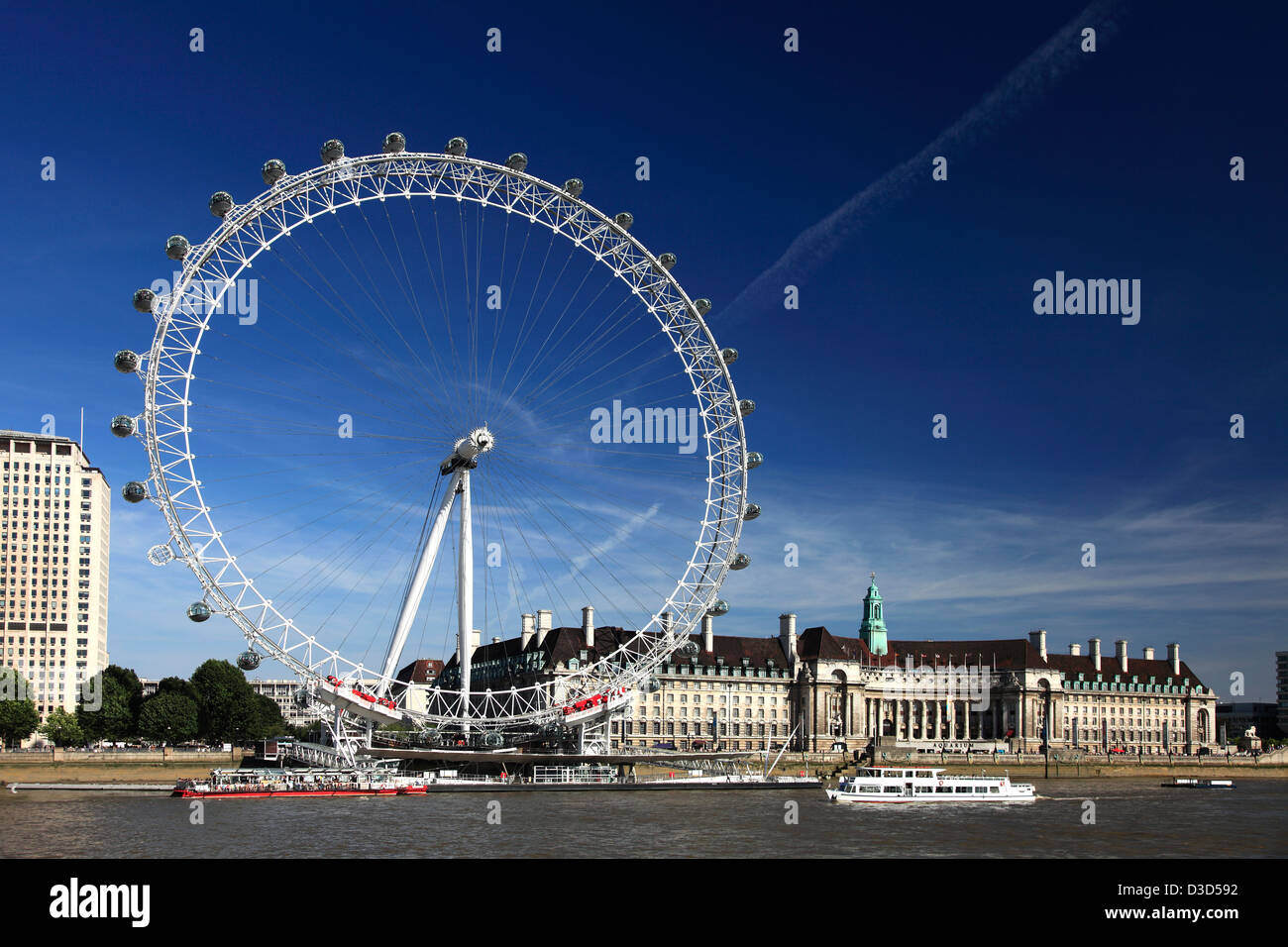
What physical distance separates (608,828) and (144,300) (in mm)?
36312

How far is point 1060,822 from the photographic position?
6725 centimetres

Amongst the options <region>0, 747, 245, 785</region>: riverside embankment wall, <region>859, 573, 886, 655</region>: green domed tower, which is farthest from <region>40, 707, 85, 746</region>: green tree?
<region>859, 573, 886, 655</region>: green domed tower

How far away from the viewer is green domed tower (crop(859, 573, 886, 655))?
182m

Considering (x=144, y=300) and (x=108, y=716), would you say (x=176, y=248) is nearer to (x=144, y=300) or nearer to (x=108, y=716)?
(x=144, y=300)

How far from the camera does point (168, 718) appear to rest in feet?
391

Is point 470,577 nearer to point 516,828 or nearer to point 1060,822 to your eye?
point 516,828

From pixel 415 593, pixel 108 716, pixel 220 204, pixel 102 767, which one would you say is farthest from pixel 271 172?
pixel 108 716

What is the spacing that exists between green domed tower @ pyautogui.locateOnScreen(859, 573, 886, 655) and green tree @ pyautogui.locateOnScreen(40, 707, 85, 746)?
10986cm

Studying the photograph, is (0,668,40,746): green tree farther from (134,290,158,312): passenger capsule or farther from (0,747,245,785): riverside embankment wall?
(134,290,158,312): passenger capsule

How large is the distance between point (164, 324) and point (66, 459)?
130 metres

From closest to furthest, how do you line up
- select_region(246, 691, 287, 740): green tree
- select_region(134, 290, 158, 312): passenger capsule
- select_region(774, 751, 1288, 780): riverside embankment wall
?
select_region(134, 290, 158, 312): passenger capsule → select_region(246, 691, 287, 740): green tree → select_region(774, 751, 1288, 780): riverside embankment wall

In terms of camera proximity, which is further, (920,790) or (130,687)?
(130,687)

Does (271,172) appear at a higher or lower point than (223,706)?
higher
